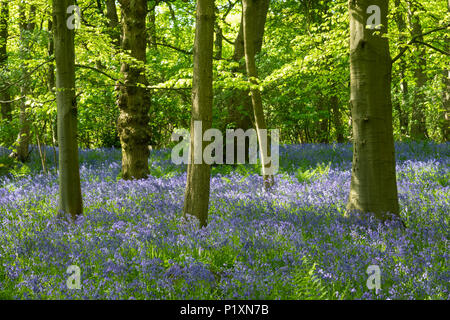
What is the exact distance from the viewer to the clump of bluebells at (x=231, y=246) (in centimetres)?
336

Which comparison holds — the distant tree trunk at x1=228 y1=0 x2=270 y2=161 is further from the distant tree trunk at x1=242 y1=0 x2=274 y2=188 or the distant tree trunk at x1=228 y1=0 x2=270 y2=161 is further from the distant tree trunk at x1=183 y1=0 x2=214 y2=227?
the distant tree trunk at x1=183 y1=0 x2=214 y2=227

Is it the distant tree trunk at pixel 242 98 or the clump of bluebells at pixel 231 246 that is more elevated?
the distant tree trunk at pixel 242 98

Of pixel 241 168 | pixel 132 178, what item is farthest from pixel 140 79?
pixel 241 168

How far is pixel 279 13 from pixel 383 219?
57.7 feet

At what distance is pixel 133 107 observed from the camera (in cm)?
829

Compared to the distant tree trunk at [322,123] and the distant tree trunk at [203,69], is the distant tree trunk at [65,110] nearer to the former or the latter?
the distant tree trunk at [203,69]

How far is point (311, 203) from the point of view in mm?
5840

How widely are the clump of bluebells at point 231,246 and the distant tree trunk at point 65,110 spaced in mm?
383

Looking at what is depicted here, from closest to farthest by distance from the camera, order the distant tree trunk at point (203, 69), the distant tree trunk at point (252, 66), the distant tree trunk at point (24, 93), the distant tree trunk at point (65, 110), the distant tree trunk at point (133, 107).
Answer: the distant tree trunk at point (203, 69) < the distant tree trunk at point (65, 110) < the distant tree trunk at point (252, 66) < the distant tree trunk at point (133, 107) < the distant tree trunk at point (24, 93)

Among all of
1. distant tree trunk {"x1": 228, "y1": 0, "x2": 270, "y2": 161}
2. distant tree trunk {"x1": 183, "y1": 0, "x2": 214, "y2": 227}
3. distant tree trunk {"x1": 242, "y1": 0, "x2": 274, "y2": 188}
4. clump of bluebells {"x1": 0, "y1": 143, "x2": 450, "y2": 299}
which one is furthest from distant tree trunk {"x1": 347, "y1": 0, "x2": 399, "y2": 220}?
distant tree trunk {"x1": 228, "y1": 0, "x2": 270, "y2": 161}

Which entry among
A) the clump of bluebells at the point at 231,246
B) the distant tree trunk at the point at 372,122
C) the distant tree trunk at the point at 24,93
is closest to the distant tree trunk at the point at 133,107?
the clump of bluebells at the point at 231,246

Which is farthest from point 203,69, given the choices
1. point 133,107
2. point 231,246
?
point 133,107
